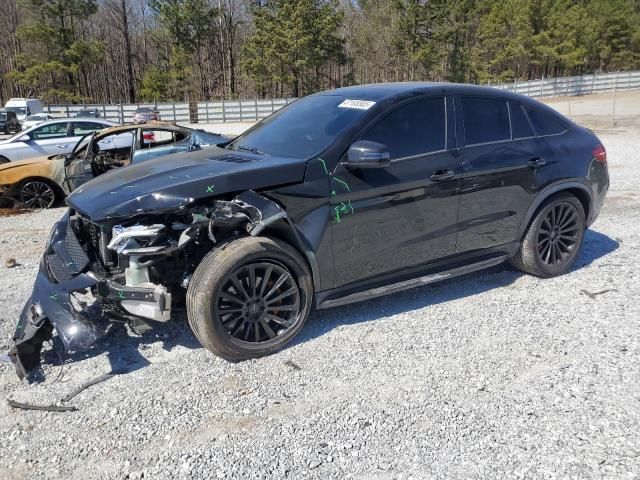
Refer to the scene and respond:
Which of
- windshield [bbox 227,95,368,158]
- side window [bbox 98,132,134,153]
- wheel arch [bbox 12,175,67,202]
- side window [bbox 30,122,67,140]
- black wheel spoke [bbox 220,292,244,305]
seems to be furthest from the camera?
side window [bbox 30,122,67,140]

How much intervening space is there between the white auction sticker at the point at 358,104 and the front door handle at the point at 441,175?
28.5 inches

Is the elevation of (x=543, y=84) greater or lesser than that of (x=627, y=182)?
greater

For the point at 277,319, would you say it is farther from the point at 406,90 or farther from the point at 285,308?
the point at 406,90

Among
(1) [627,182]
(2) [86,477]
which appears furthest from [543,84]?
(2) [86,477]

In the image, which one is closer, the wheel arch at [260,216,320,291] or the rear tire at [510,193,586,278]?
the wheel arch at [260,216,320,291]

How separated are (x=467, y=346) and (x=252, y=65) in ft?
153

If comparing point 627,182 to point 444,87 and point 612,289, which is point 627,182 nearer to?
point 612,289

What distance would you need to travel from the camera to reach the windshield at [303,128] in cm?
395

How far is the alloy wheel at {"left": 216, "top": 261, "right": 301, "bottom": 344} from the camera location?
3539 mm

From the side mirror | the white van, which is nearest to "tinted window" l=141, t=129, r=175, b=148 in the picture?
the side mirror

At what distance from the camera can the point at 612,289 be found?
4812mm

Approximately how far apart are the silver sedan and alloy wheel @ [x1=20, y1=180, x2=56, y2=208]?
83.4 inches

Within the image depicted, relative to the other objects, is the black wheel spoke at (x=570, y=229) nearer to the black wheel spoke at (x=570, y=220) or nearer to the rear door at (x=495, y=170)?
the black wheel spoke at (x=570, y=220)

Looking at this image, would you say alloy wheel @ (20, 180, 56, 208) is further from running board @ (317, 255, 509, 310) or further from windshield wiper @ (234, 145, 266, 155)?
running board @ (317, 255, 509, 310)
